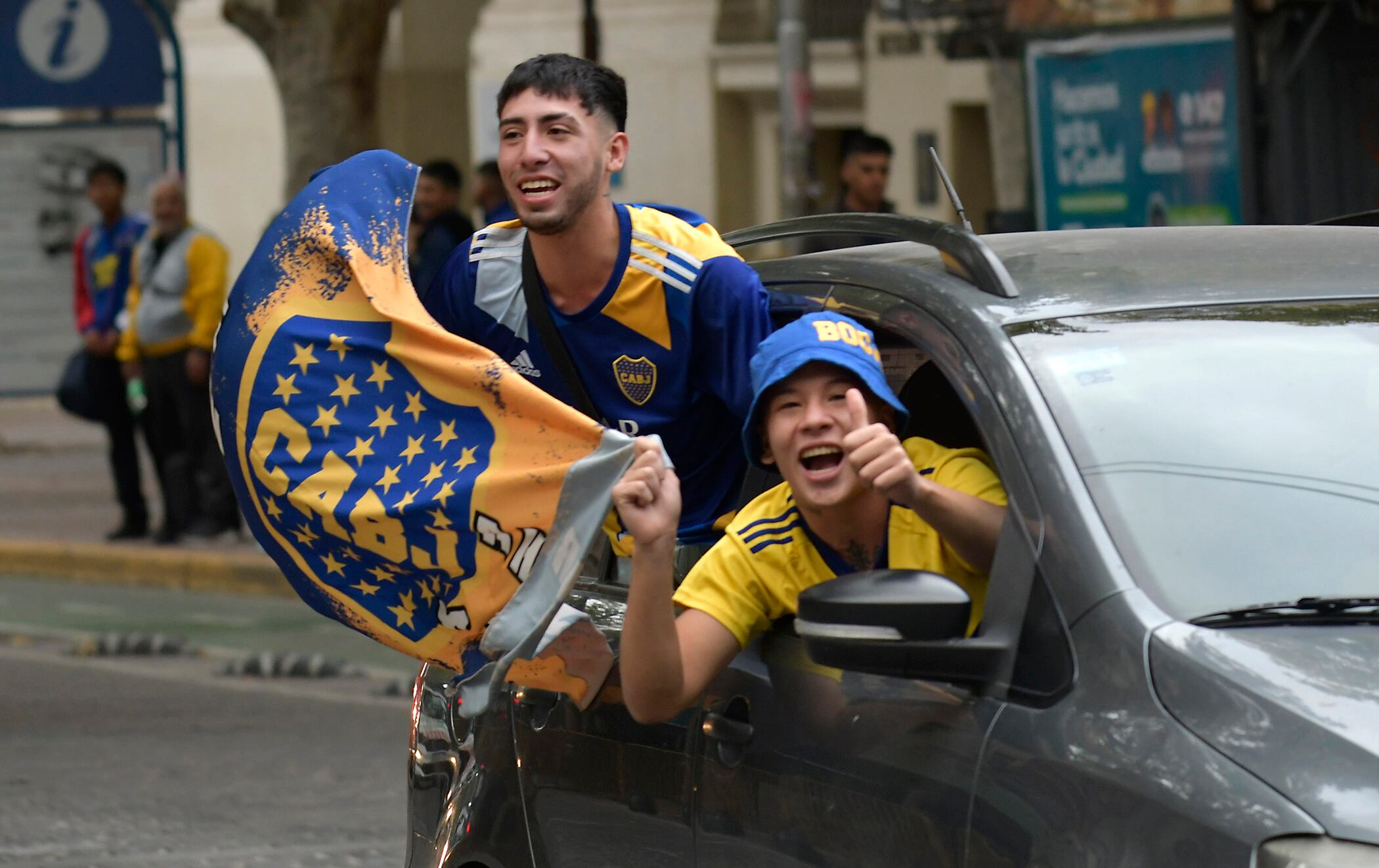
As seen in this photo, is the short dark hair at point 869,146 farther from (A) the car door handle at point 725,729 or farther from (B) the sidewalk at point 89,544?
(A) the car door handle at point 725,729

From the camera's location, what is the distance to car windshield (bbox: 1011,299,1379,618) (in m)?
2.91

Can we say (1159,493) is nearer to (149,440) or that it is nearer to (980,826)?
(980,826)

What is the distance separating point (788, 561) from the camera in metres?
3.36

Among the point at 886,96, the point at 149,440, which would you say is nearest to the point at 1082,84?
the point at 149,440

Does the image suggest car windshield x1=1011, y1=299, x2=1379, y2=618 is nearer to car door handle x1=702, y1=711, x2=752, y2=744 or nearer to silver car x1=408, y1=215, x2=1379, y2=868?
silver car x1=408, y1=215, x2=1379, y2=868

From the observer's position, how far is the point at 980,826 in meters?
2.82

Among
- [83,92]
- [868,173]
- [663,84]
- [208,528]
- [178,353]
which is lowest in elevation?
[208,528]

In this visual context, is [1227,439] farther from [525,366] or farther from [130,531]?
[130,531]

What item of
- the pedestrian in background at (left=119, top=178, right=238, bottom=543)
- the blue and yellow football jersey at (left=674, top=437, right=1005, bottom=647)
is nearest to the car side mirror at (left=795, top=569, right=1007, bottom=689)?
the blue and yellow football jersey at (left=674, top=437, right=1005, bottom=647)

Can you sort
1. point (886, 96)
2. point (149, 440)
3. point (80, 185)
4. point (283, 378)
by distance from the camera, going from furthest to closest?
point (886, 96), point (80, 185), point (149, 440), point (283, 378)

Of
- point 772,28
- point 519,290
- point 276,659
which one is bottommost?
point 276,659

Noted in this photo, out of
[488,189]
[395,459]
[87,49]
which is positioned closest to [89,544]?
[488,189]

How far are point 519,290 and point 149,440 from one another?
9.77m

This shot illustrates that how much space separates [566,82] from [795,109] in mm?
11830
